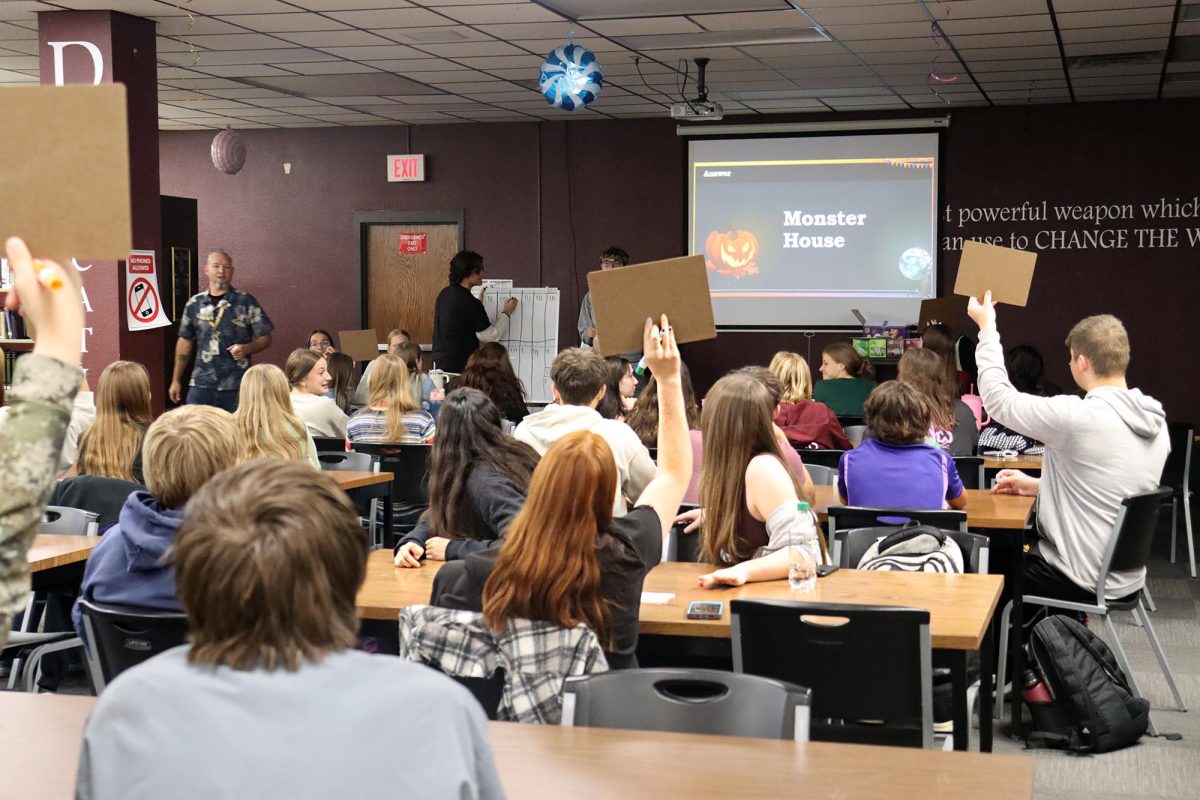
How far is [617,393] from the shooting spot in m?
6.76

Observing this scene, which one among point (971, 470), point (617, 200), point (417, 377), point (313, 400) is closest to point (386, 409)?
point (313, 400)

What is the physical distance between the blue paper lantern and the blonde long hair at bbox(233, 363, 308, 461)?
2652mm

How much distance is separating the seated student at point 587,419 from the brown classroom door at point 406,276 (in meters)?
7.69

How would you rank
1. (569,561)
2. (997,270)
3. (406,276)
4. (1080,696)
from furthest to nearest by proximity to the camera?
1. (406,276)
2. (997,270)
3. (1080,696)
4. (569,561)

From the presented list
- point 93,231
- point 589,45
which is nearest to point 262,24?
point 589,45

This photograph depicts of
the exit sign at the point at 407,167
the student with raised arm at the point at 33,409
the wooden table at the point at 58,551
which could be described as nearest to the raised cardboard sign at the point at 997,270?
the wooden table at the point at 58,551

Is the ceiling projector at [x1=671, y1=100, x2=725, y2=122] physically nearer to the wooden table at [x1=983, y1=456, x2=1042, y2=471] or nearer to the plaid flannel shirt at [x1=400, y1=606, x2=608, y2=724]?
the wooden table at [x1=983, y1=456, x2=1042, y2=471]

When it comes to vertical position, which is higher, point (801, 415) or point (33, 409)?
point (33, 409)

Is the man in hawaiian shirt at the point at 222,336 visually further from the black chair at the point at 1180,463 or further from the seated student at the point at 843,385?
the black chair at the point at 1180,463

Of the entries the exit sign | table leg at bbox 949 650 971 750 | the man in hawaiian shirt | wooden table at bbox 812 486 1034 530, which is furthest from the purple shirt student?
the exit sign

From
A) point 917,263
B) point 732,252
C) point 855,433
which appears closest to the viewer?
point 855,433

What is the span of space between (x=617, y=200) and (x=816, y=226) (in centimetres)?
180

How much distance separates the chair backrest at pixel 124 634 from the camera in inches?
114

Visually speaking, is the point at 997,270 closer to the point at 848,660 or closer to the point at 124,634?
the point at 848,660
